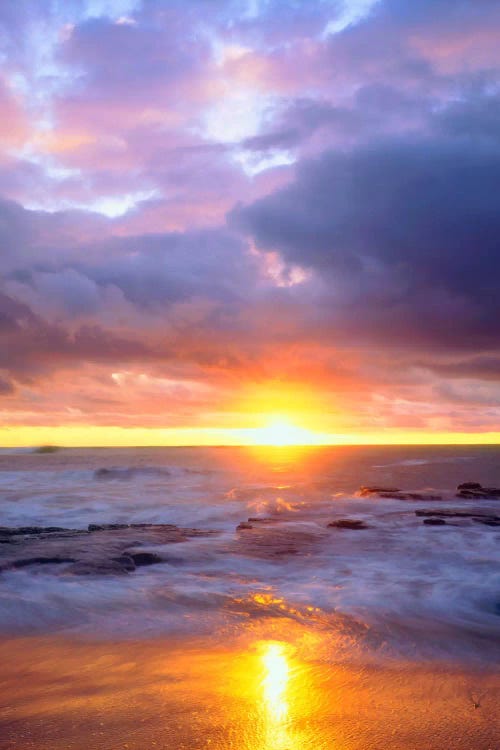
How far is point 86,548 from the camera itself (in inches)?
519

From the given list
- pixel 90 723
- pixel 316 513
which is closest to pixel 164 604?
pixel 90 723

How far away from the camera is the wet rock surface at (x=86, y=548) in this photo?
11.6m

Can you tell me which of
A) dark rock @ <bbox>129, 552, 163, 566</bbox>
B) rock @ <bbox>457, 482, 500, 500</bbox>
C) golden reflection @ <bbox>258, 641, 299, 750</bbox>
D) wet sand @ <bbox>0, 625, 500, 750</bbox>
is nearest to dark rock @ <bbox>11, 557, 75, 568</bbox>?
dark rock @ <bbox>129, 552, 163, 566</bbox>

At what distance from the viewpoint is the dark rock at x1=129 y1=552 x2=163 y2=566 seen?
12.5 m

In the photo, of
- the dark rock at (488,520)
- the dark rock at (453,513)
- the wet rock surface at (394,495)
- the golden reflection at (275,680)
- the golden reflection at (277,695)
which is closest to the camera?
the golden reflection at (277,695)

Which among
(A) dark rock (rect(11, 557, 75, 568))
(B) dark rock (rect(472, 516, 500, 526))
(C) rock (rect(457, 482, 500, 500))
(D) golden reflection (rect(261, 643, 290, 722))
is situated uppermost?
(D) golden reflection (rect(261, 643, 290, 722))

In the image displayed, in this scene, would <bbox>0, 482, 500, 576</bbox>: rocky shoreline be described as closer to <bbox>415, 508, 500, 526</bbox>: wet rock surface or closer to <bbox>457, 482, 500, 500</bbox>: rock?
<bbox>415, 508, 500, 526</bbox>: wet rock surface

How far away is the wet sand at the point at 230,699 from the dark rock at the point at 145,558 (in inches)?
205

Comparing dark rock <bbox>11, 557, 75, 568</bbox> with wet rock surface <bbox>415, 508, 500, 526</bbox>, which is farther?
wet rock surface <bbox>415, 508, 500, 526</bbox>

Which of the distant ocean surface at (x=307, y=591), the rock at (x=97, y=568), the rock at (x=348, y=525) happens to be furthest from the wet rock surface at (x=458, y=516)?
the rock at (x=97, y=568)

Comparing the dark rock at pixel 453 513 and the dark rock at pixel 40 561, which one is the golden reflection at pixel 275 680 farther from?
the dark rock at pixel 453 513

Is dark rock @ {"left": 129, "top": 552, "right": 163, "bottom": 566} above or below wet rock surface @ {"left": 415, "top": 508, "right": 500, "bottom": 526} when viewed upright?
above

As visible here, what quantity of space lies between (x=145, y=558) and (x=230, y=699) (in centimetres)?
766

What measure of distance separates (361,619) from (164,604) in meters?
3.03
